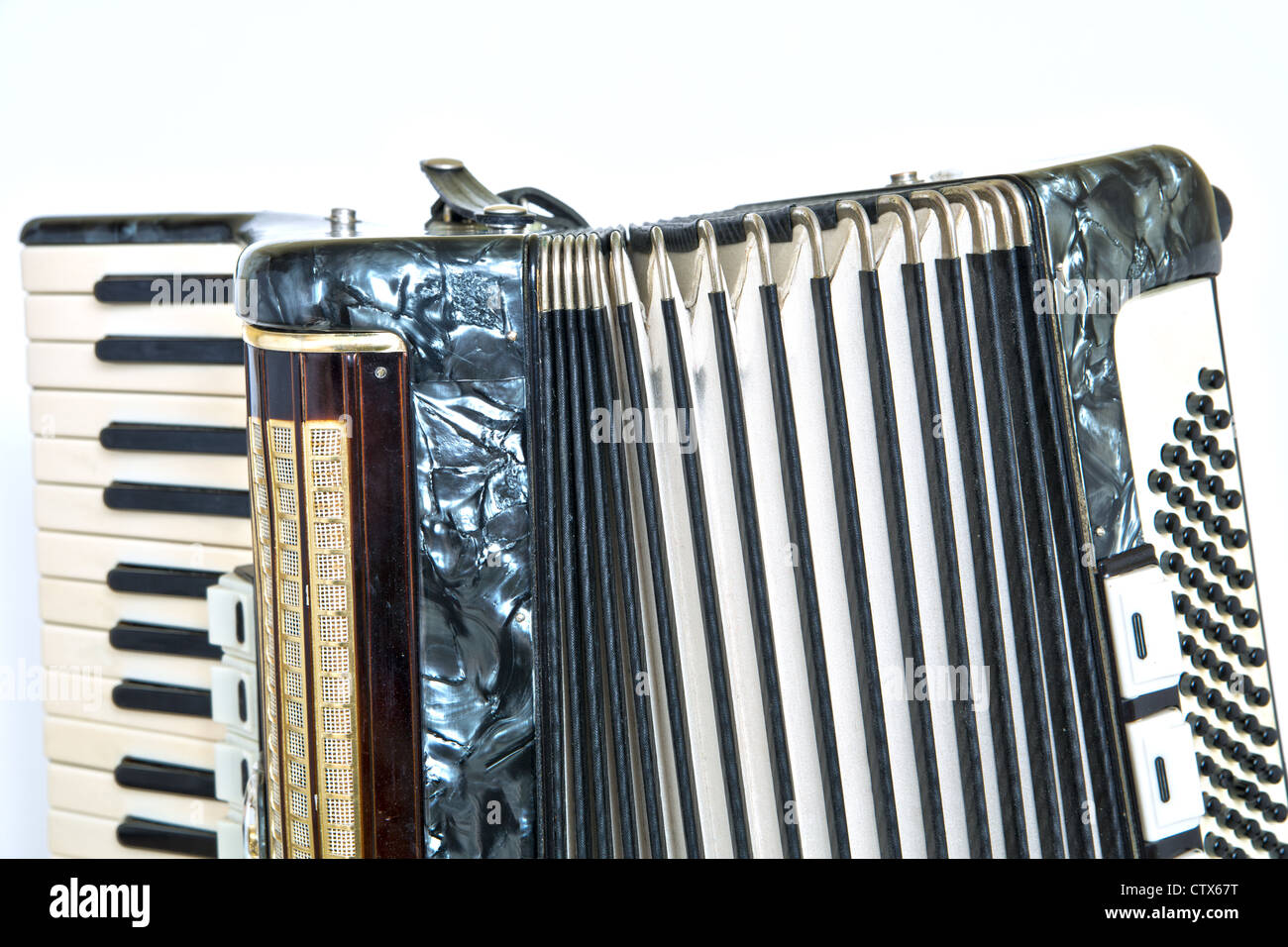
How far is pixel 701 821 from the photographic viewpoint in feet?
3.63

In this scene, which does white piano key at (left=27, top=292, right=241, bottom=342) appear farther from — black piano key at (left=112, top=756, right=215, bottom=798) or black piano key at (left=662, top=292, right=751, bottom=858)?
black piano key at (left=662, top=292, right=751, bottom=858)

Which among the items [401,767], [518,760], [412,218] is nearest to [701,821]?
[518,760]

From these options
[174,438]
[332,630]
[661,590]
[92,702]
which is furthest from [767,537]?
[92,702]

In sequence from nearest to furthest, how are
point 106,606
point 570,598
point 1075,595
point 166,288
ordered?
point 1075,595 < point 570,598 < point 166,288 < point 106,606

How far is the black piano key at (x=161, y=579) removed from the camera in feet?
5.52

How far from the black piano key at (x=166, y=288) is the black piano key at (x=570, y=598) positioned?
792 mm

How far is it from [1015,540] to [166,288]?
4.37 feet

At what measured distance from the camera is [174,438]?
5.46ft

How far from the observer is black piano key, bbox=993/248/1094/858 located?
38.9 inches

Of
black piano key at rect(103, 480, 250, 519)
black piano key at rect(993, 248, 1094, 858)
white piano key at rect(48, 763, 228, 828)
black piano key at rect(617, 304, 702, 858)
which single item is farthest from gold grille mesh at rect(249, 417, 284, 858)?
black piano key at rect(993, 248, 1094, 858)

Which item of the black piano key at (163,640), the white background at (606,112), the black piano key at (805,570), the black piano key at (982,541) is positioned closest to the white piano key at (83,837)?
the black piano key at (163,640)

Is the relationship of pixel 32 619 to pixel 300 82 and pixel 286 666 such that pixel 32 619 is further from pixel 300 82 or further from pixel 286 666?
pixel 286 666

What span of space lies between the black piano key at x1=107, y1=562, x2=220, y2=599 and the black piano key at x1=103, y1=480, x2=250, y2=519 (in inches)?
3.8

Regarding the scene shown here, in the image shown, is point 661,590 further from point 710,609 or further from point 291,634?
point 291,634
